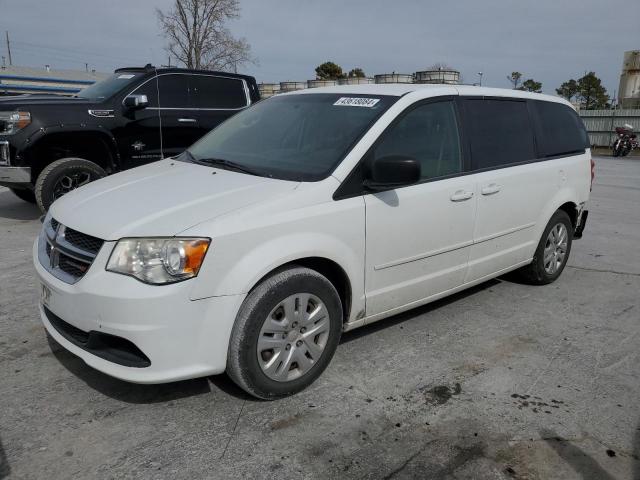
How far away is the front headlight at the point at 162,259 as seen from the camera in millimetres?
2572

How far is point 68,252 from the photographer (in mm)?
2857

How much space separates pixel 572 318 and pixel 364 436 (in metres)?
2.44

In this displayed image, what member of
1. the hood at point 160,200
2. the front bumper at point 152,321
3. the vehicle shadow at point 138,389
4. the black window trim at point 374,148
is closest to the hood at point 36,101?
the hood at point 160,200

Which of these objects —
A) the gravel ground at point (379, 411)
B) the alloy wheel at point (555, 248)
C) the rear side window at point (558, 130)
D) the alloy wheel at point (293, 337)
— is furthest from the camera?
the alloy wheel at point (555, 248)

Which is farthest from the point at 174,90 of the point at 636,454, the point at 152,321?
the point at 636,454

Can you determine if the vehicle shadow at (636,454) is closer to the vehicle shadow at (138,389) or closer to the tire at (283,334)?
the tire at (283,334)

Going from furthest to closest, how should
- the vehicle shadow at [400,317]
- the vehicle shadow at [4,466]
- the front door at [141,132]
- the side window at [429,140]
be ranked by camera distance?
the front door at [141,132] → the vehicle shadow at [400,317] → the side window at [429,140] → the vehicle shadow at [4,466]

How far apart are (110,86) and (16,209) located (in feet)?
7.86

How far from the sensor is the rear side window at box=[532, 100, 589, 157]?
15.7 feet

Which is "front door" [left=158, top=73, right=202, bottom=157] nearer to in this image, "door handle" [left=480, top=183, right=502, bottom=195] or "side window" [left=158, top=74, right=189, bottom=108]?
"side window" [left=158, top=74, right=189, bottom=108]

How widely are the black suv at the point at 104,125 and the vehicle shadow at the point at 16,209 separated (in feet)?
0.69

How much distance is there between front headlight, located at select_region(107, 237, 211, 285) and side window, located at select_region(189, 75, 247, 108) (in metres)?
5.52

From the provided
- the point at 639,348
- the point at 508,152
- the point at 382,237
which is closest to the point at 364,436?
the point at 382,237

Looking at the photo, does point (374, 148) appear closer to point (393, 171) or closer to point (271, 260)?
point (393, 171)
